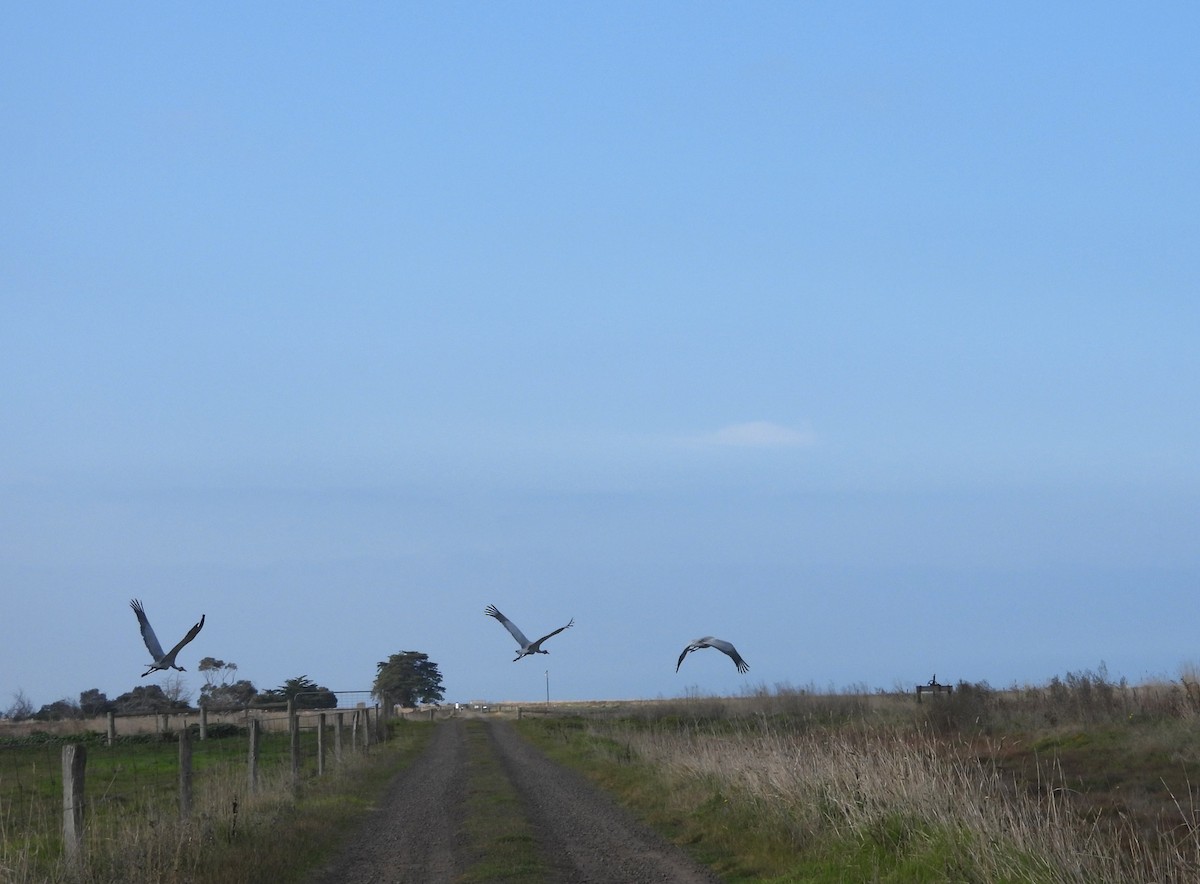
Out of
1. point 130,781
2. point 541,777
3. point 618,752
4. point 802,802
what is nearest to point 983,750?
point 618,752

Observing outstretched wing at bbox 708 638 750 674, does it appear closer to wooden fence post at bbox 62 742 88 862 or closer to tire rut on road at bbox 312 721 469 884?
tire rut on road at bbox 312 721 469 884

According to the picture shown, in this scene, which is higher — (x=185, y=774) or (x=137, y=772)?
(x=185, y=774)

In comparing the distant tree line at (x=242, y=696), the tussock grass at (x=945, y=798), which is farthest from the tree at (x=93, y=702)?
the tussock grass at (x=945, y=798)

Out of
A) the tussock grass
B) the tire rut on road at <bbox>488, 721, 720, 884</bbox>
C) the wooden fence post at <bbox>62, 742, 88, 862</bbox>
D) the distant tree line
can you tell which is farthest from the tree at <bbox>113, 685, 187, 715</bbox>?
the wooden fence post at <bbox>62, 742, 88, 862</bbox>

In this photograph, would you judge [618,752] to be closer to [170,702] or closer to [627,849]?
[627,849]

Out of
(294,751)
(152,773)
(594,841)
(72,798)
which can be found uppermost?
(72,798)

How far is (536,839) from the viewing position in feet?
48.7

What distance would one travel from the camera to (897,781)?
40.4 feet

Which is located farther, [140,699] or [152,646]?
[140,699]

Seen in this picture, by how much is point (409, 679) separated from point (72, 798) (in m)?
115

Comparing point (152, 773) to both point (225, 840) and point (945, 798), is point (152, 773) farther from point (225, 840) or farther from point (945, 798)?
point (945, 798)

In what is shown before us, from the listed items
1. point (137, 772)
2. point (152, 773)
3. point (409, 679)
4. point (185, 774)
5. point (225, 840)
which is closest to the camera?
point (225, 840)

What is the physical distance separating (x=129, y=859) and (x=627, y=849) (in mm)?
6019

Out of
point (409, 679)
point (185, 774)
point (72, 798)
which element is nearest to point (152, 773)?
point (185, 774)
